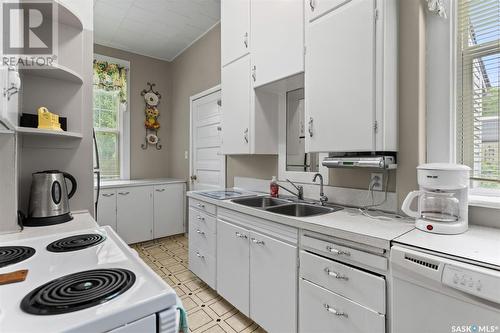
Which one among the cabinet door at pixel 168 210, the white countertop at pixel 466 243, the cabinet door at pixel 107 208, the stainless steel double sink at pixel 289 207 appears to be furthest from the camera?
the cabinet door at pixel 168 210

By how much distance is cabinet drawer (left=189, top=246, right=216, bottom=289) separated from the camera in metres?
2.22

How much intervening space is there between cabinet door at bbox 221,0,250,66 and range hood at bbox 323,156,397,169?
1.34 meters

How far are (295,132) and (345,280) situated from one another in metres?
1.44

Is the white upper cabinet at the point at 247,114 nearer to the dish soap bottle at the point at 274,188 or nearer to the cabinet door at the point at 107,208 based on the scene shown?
the dish soap bottle at the point at 274,188

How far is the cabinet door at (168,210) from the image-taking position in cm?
365

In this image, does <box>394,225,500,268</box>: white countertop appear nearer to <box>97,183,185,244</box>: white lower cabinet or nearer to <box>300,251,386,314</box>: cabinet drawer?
<box>300,251,386,314</box>: cabinet drawer

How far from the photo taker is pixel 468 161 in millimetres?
1387

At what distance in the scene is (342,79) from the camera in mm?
1541

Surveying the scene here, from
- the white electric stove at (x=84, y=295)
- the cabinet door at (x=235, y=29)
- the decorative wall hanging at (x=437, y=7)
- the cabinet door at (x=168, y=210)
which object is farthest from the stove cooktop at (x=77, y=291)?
the cabinet door at (x=168, y=210)

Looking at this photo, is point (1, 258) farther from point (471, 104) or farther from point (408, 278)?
point (471, 104)

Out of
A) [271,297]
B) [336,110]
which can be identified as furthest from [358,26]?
[271,297]

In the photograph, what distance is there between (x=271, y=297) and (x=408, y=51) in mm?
1774

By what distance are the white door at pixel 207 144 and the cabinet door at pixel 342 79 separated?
169 cm

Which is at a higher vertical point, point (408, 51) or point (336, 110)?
point (408, 51)
